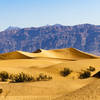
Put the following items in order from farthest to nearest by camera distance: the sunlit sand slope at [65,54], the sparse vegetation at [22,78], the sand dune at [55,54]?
the sunlit sand slope at [65,54] < the sand dune at [55,54] < the sparse vegetation at [22,78]

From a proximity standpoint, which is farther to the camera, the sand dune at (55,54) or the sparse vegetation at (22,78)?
the sand dune at (55,54)

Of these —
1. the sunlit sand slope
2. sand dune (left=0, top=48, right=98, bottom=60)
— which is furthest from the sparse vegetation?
the sunlit sand slope

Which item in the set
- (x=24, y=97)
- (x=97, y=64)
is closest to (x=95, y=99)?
(x=24, y=97)

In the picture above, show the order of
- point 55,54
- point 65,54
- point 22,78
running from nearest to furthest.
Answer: point 22,78, point 65,54, point 55,54

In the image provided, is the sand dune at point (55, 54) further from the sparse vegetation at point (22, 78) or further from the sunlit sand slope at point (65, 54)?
the sparse vegetation at point (22, 78)

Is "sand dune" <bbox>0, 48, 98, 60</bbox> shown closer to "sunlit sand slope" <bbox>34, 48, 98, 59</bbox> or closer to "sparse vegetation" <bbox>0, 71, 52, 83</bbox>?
"sunlit sand slope" <bbox>34, 48, 98, 59</bbox>

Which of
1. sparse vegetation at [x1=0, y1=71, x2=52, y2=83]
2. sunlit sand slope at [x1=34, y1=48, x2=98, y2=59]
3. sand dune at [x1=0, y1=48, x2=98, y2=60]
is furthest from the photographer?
sunlit sand slope at [x1=34, y1=48, x2=98, y2=59]

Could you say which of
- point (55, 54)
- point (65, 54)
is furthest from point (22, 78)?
point (55, 54)

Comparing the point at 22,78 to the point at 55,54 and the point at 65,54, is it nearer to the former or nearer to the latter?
the point at 65,54

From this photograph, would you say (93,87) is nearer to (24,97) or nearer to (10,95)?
(24,97)

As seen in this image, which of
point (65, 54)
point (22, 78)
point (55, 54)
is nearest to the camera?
point (22, 78)

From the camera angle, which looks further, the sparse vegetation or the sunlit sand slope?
the sunlit sand slope

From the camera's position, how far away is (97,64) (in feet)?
88.6

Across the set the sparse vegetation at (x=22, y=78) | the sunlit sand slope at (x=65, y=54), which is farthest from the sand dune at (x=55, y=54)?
the sparse vegetation at (x=22, y=78)
